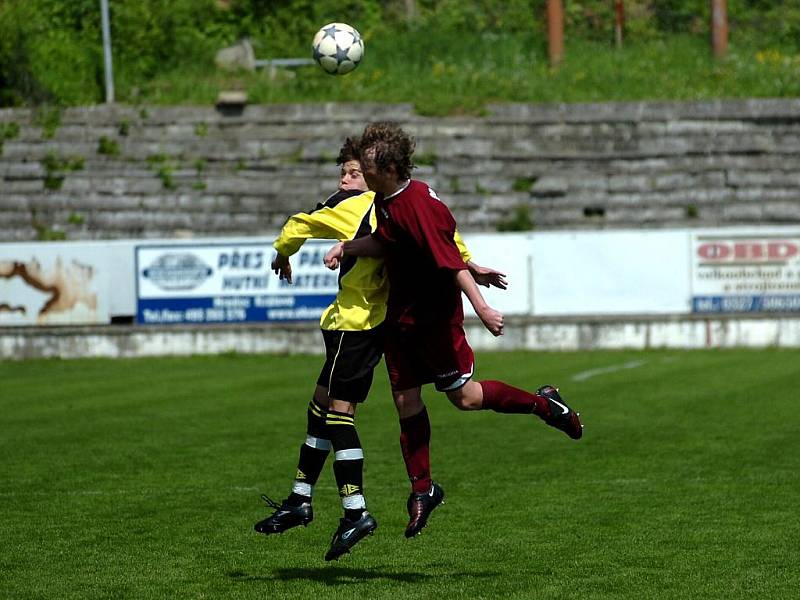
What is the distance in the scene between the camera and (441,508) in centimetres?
849

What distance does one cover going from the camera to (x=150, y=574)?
6594 mm

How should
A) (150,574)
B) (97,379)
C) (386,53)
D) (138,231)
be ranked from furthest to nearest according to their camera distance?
(386,53) → (138,231) → (97,379) → (150,574)

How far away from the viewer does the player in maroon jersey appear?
6574 mm

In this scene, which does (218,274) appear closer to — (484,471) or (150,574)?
(484,471)

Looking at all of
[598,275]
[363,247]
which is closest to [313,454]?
[363,247]

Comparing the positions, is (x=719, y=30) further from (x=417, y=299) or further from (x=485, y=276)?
(x=417, y=299)

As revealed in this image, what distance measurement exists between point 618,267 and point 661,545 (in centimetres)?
1545

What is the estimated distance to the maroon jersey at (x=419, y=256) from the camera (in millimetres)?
6551

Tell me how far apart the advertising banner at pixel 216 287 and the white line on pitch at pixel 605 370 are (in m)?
5.42

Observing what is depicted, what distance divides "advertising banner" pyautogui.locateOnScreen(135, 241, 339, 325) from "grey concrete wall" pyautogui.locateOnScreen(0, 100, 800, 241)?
448 cm

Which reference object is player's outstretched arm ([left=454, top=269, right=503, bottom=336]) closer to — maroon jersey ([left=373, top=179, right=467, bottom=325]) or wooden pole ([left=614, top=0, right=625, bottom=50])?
maroon jersey ([left=373, top=179, right=467, bottom=325])

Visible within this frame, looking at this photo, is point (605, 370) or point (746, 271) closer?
point (605, 370)

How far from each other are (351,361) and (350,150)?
112 centimetres

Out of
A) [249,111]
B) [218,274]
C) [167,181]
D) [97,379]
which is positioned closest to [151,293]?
[218,274]
